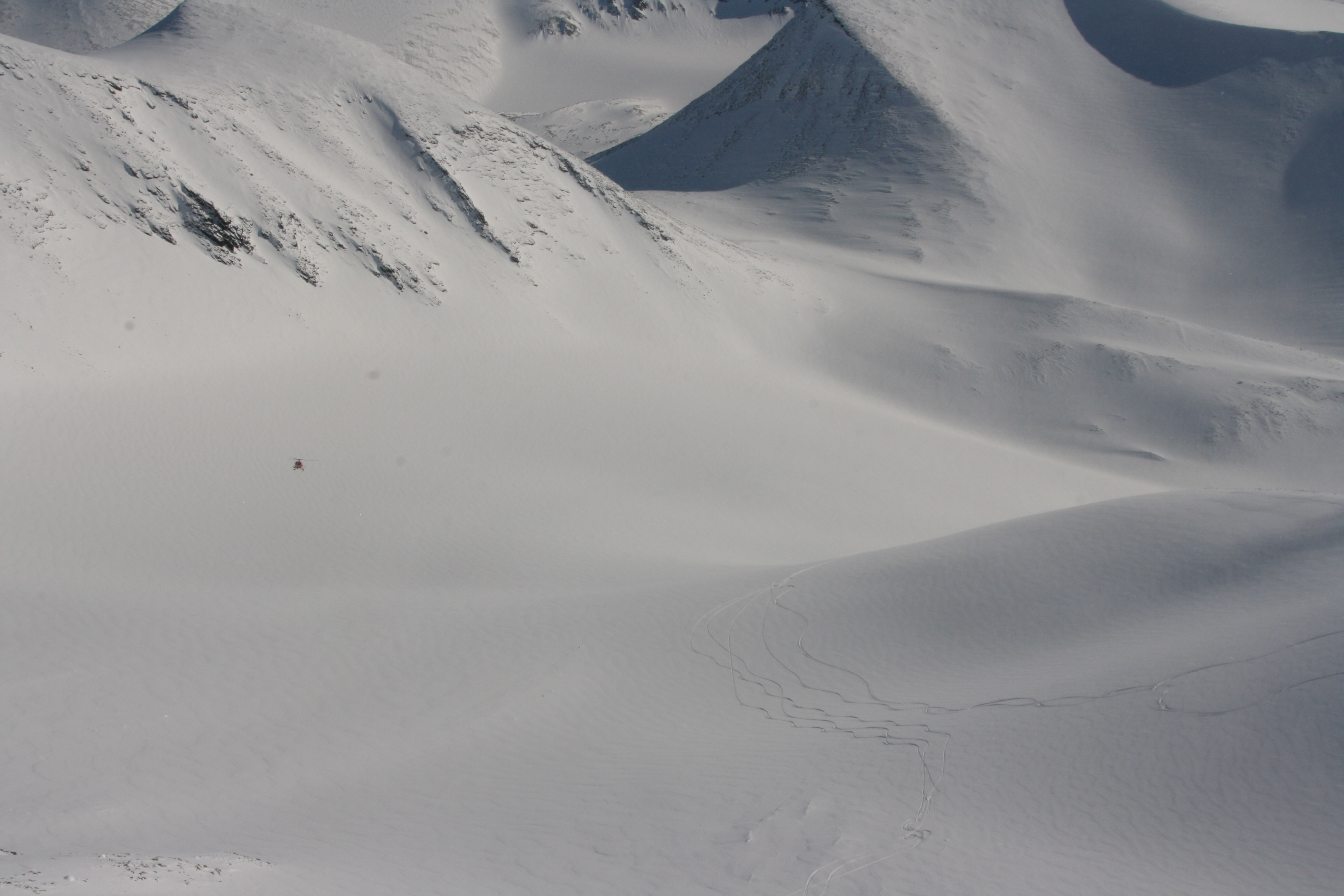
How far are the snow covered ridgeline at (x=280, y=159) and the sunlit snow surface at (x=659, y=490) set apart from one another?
0.48 feet

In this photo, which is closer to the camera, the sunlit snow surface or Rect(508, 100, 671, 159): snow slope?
the sunlit snow surface

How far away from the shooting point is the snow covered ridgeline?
19250 mm

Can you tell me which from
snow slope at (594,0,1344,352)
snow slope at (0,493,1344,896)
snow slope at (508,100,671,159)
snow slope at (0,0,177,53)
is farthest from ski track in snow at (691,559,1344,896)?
snow slope at (0,0,177,53)

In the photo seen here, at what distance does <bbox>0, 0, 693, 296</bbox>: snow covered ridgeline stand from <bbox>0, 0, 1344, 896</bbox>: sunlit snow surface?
14 cm

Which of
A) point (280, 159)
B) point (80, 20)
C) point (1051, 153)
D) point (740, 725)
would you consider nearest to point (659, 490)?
point (740, 725)

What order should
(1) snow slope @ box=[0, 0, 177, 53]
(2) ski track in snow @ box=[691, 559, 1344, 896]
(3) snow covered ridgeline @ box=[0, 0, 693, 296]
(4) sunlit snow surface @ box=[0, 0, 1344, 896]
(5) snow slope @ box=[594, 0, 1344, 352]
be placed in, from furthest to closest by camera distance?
1. (1) snow slope @ box=[0, 0, 177, 53]
2. (5) snow slope @ box=[594, 0, 1344, 352]
3. (3) snow covered ridgeline @ box=[0, 0, 693, 296]
4. (4) sunlit snow surface @ box=[0, 0, 1344, 896]
5. (2) ski track in snow @ box=[691, 559, 1344, 896]

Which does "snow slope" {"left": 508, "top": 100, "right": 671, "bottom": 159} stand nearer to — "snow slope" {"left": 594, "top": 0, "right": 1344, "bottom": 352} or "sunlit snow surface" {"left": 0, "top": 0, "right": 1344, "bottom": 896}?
"snow slope" {"left": 594, "top": 0, "right": 1344, "bottom": 352}

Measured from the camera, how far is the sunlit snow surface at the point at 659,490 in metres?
6.58

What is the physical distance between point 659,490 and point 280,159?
13.7m

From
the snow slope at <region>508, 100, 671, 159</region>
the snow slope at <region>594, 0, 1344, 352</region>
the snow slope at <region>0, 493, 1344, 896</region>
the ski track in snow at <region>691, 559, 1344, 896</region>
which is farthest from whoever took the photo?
the snow slope at <region>508, 100, 671, 159</region>

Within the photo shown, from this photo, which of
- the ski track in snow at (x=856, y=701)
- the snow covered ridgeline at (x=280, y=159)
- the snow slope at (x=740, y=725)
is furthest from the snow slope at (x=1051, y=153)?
the ski track in snow at (x=856, y=701)

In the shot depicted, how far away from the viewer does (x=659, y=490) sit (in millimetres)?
17406

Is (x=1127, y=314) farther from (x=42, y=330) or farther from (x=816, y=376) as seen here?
(x=42, y=330)

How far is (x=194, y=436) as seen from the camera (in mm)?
15516
